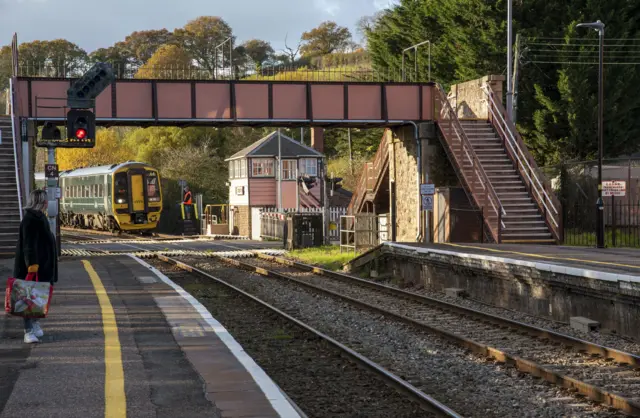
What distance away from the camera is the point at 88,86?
2070cm

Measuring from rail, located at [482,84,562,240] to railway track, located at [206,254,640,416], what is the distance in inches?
343

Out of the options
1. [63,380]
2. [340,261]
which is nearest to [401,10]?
[340,261]

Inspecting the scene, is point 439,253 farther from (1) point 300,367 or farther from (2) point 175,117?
(2) point 175,117

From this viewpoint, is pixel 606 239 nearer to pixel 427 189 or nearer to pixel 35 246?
pixel 427 189

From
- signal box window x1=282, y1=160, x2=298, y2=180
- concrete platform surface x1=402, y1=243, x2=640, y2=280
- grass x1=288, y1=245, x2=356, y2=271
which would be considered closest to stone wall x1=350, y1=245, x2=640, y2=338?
concrete platform surface x1=402, y1=243, x2=640, y2=280

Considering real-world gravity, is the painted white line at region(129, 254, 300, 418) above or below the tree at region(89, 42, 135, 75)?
below

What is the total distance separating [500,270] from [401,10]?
134 ft

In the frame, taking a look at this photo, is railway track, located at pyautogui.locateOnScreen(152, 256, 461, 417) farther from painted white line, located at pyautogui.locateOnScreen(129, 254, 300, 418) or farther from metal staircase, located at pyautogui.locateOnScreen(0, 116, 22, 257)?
metal staircase, located at pyautogui.locateOnScreen(0, 116, 22, 257)

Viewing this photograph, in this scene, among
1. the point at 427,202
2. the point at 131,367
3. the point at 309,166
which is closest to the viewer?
the point at 131,367

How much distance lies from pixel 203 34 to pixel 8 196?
9714 centimetres

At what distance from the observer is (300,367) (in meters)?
10.1

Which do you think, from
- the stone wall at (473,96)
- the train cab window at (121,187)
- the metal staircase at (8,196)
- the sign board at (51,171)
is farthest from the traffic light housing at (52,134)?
the train cab window at (121,187)

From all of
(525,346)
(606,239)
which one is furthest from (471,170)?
(525,346)

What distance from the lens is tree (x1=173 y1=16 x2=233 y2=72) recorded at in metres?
118
